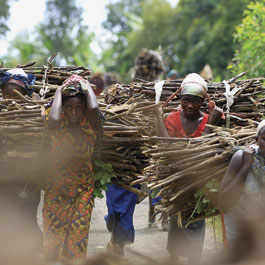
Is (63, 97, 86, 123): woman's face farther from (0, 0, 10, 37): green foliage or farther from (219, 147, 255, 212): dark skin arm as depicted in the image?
(0, 0, 10, 37): green foliage

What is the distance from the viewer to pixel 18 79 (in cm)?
514

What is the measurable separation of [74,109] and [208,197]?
134cm

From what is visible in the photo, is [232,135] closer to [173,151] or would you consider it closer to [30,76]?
[173,151]

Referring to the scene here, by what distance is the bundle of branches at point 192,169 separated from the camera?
3.68 metres

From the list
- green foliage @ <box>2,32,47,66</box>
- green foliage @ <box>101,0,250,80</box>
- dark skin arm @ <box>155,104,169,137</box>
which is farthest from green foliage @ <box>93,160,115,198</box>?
green foliage @ <box>2,32,47,66</box>

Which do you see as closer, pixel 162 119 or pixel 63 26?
pixel 162 119

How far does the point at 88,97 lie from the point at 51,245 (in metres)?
1.28

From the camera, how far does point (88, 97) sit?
4.12 meters

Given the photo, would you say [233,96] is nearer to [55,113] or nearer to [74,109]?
[74,109]

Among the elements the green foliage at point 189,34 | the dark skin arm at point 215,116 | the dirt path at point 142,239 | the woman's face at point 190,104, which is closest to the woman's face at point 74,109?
the woman's face at point 190,104

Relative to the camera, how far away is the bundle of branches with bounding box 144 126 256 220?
145 inches

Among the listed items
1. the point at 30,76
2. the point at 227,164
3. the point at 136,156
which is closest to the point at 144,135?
the point at 136,156

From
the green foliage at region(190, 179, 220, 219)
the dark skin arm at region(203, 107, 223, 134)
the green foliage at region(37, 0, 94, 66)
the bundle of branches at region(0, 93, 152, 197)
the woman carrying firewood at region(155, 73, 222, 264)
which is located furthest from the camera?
the green foliage at region(37, 0, 94, 66)

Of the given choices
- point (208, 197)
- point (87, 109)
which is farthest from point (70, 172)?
point (208, 197)
